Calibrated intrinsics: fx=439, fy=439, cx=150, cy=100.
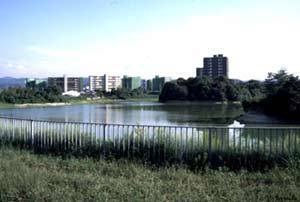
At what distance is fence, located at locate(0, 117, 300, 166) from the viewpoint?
382 inches

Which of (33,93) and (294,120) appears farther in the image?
(33,93)

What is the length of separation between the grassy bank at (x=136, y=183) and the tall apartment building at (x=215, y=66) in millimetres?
184523

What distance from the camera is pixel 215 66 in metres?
A: 195

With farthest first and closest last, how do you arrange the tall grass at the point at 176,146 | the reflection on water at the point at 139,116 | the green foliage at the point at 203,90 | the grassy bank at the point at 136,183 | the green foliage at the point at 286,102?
the green foliage at the point at 203,90 → the green foliage at the point at 286,102 → the reflection on water at the point at 139,116 → the tall grass at the point at 176,146 → the grassy bank at the point at 136,183

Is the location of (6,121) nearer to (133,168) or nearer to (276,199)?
(133,168)

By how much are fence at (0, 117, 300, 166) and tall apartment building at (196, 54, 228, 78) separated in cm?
18163

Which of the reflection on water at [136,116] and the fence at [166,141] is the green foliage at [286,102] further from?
the fence at [166,141]

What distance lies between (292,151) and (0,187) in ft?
19.5

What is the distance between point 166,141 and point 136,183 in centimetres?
311

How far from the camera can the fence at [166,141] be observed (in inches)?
382

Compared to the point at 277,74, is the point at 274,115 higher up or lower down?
lower down

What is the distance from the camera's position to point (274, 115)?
2901 inches

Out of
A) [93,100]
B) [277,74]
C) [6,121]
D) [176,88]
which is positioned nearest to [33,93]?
[93,100]

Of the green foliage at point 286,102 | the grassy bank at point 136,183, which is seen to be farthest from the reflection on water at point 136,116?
the grassy bank at point 136,183
